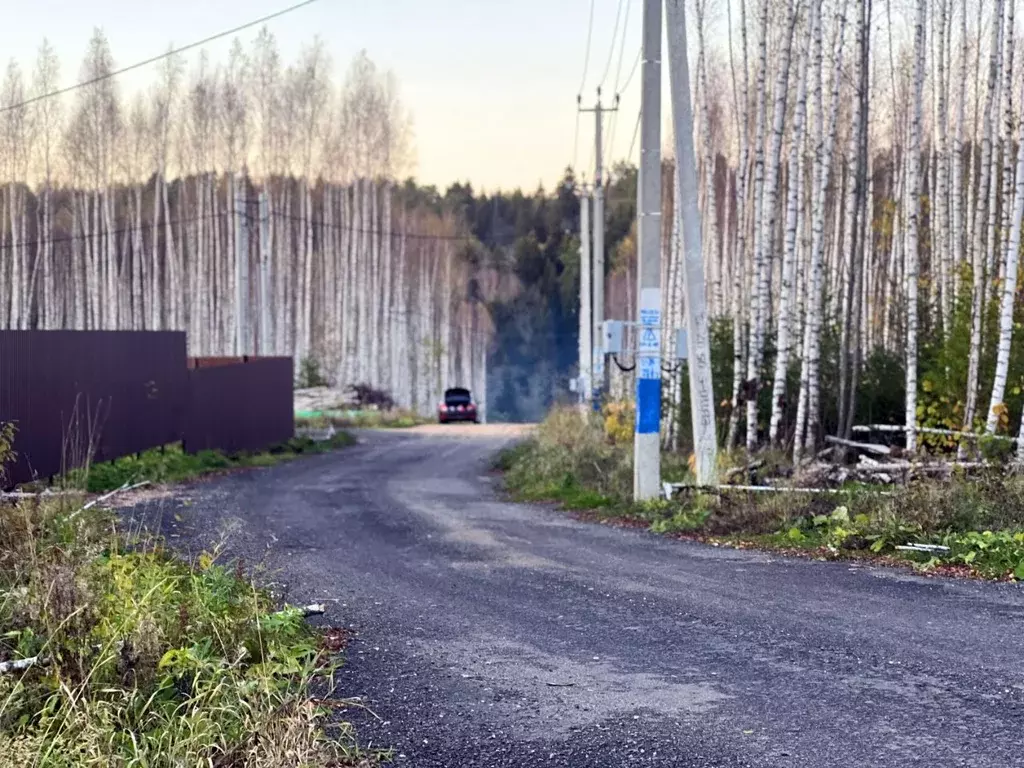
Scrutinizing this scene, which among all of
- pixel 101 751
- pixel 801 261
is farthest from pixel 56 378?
pixel 801 261

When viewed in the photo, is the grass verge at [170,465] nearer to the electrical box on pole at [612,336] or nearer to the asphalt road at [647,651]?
the asphalt road at [647,651]

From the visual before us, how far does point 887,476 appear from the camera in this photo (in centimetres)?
1288

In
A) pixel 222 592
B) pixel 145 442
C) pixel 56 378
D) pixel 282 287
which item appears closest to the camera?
pixel 222 592

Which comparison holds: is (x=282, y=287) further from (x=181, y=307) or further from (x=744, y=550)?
(x=744, y=550)

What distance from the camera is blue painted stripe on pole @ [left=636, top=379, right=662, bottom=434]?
1379 cm

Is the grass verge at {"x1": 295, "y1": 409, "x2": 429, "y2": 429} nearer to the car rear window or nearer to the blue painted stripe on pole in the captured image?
the car rear window

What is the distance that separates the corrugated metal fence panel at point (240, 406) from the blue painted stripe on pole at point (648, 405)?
436 inches

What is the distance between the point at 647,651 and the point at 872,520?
4.53 meters

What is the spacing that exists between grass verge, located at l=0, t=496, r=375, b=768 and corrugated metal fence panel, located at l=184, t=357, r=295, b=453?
15.2 metres

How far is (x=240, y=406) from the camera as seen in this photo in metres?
25.2

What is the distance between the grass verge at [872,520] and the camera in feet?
30.9

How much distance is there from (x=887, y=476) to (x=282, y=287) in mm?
43994

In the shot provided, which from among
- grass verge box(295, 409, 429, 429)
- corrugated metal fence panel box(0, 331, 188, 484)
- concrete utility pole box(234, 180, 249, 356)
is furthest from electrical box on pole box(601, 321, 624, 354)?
grass verge box(295, 409, 429, 429)

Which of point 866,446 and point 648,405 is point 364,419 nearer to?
point 648,405
